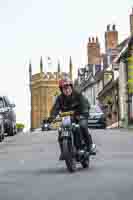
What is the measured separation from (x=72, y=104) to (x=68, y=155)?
3.49 feet

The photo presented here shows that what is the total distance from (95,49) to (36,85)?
9333 centimetres

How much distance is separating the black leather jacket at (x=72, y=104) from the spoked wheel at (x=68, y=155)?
2.38ft

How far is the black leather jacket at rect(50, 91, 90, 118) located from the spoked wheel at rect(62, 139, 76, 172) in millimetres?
724

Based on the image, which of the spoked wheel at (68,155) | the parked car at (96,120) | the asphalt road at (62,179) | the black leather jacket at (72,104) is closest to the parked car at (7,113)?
the parked car at (96,120)

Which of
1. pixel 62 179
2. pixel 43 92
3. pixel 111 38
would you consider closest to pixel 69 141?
pixel 62 179

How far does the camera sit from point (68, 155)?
40.7 ft

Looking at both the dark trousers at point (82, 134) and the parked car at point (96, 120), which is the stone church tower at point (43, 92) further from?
the dark trousers at point (82, 134)

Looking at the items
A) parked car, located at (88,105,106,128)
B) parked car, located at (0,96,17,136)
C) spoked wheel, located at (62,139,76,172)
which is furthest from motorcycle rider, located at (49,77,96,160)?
parked car, located at (88,105,106,128)

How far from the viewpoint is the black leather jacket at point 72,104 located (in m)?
13.0

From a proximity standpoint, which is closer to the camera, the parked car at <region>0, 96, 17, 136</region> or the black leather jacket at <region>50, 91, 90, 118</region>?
the black leather jacket at <region>50, 91, 90, 118</region>

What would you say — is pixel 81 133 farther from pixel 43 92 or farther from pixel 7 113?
pixel 43 92

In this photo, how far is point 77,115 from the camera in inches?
516

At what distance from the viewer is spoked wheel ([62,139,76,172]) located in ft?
40.7

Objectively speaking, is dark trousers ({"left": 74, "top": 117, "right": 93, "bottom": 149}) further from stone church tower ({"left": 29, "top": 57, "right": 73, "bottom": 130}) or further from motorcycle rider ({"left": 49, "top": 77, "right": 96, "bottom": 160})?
stone church tower ({"left": 29, "top": 57, "right": 73, "bottom": 130})
